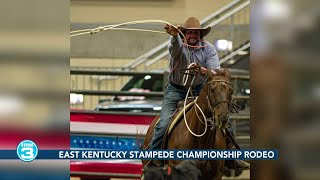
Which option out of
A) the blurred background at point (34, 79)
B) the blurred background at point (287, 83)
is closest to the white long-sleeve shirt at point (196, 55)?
the blurred background at point (287, 83)

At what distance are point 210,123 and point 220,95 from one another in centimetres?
29

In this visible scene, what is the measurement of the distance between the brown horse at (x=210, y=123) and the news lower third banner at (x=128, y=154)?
8cm

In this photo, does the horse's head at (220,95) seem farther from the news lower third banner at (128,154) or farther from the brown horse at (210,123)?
the news lower third banner at (128,154)

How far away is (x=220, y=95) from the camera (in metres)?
5.02

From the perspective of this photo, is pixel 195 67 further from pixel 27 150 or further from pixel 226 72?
pixel 27 150

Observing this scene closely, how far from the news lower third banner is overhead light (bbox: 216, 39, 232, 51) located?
90 cm

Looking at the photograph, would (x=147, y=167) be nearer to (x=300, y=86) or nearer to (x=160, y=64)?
(x=300, y=86)

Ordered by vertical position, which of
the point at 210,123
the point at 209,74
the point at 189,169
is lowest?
the point at 189,169

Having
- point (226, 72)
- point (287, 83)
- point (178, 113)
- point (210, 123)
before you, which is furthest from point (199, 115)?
point (287, 83)

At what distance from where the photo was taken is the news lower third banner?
4.29 metres

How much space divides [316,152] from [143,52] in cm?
185

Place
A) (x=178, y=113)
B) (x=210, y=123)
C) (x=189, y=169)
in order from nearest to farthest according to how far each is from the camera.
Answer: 1. (x=189, y=169)
2. (x=210, y=123)
3. (x=178, y=113)

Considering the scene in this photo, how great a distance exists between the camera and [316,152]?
436 centimetres

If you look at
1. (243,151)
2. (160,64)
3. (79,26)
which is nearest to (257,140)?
(243,151)
